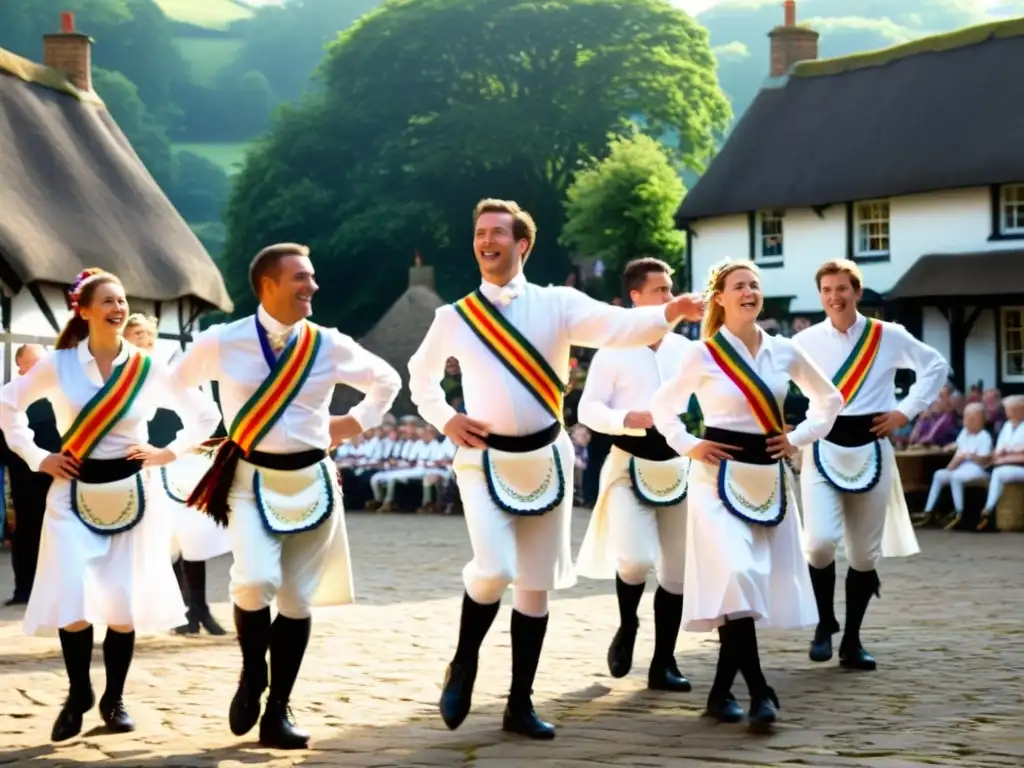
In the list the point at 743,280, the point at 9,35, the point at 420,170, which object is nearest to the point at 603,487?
the point at 743,280

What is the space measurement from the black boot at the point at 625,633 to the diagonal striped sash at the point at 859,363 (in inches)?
60.3

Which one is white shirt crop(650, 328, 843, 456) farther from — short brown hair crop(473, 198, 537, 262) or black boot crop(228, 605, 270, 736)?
black boot crop(228, 605, 270, 736)

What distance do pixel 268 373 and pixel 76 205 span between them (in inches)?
810

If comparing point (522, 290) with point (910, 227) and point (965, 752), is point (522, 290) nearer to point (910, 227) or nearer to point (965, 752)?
point (965, 752)

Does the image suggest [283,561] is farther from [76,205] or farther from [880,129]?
[880,129]

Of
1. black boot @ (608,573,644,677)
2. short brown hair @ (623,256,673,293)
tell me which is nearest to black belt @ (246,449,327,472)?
black boot @ (608,573,644,677)

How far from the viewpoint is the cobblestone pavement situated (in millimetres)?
6914

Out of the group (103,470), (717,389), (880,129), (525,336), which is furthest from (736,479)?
(880,129)

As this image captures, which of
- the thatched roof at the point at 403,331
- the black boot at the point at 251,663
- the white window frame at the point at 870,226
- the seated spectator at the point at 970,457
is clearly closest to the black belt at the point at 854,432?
the black boot at the point at 251,663

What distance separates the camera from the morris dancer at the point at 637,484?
9023mm

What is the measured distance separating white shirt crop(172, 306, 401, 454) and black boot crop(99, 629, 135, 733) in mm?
1121

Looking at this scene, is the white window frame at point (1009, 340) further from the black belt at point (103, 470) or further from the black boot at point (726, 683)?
the black belt at point (103, 470)

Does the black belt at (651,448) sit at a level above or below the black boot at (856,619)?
above

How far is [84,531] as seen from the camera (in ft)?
25.9
